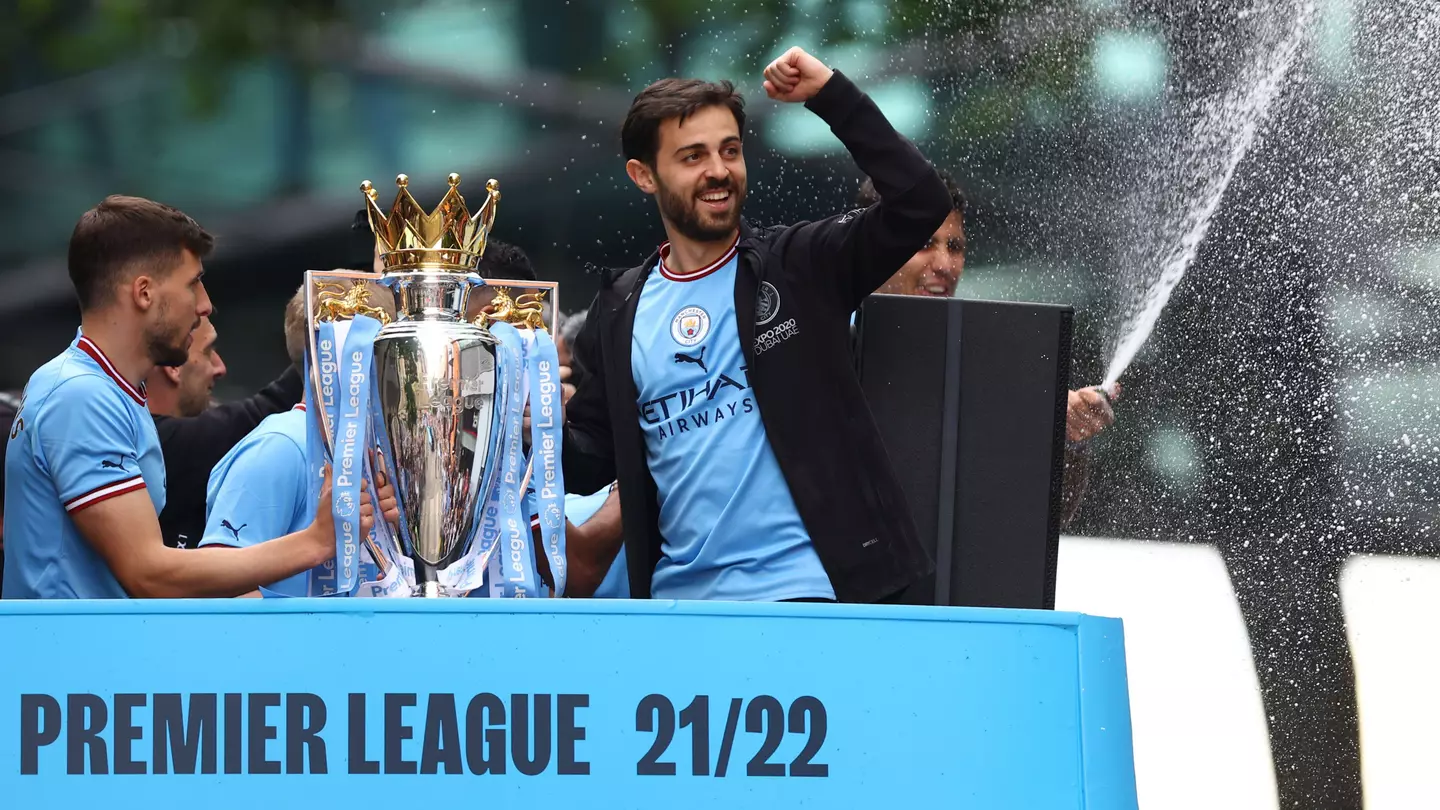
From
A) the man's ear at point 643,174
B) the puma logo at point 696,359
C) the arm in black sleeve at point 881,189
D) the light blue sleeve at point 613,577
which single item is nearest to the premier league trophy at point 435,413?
the puma logo at point 696,359

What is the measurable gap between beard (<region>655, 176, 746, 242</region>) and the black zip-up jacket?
0.18 feet

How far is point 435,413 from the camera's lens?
2119 mm

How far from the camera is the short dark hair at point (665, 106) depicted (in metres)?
2.66

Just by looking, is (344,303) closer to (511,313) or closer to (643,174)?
(511,313)

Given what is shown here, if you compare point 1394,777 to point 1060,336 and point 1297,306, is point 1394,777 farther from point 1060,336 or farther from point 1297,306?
point 1060,336

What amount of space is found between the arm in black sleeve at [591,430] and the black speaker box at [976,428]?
0.42m

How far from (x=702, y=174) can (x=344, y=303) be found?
0.61 metres

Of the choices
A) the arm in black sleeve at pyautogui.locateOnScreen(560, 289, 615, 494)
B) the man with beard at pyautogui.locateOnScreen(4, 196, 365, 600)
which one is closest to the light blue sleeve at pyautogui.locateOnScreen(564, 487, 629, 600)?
the arm in black sleeve at pyautogui.locateOnScreen(560, 289, 615, 494)

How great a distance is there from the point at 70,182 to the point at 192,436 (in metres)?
1.37

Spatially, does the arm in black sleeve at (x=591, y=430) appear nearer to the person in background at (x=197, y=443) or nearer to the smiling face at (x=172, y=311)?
the smiling face at (x=172, y=311)

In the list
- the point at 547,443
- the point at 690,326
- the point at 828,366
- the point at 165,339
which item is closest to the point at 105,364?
the point at 165,339

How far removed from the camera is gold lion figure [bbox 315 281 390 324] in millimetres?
2305

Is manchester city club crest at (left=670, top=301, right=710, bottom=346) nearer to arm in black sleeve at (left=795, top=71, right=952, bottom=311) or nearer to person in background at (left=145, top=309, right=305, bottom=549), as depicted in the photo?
arm in black sleeve at (left=795, top=71, right=952, bottom=311)

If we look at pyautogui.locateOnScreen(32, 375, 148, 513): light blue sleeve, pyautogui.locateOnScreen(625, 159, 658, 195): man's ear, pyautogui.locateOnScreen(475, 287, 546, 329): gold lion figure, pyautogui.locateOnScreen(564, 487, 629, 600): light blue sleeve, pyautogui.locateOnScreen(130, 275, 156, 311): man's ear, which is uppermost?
pyautogui.locateOnScreen(625, 159, 658, 195): man's ear
